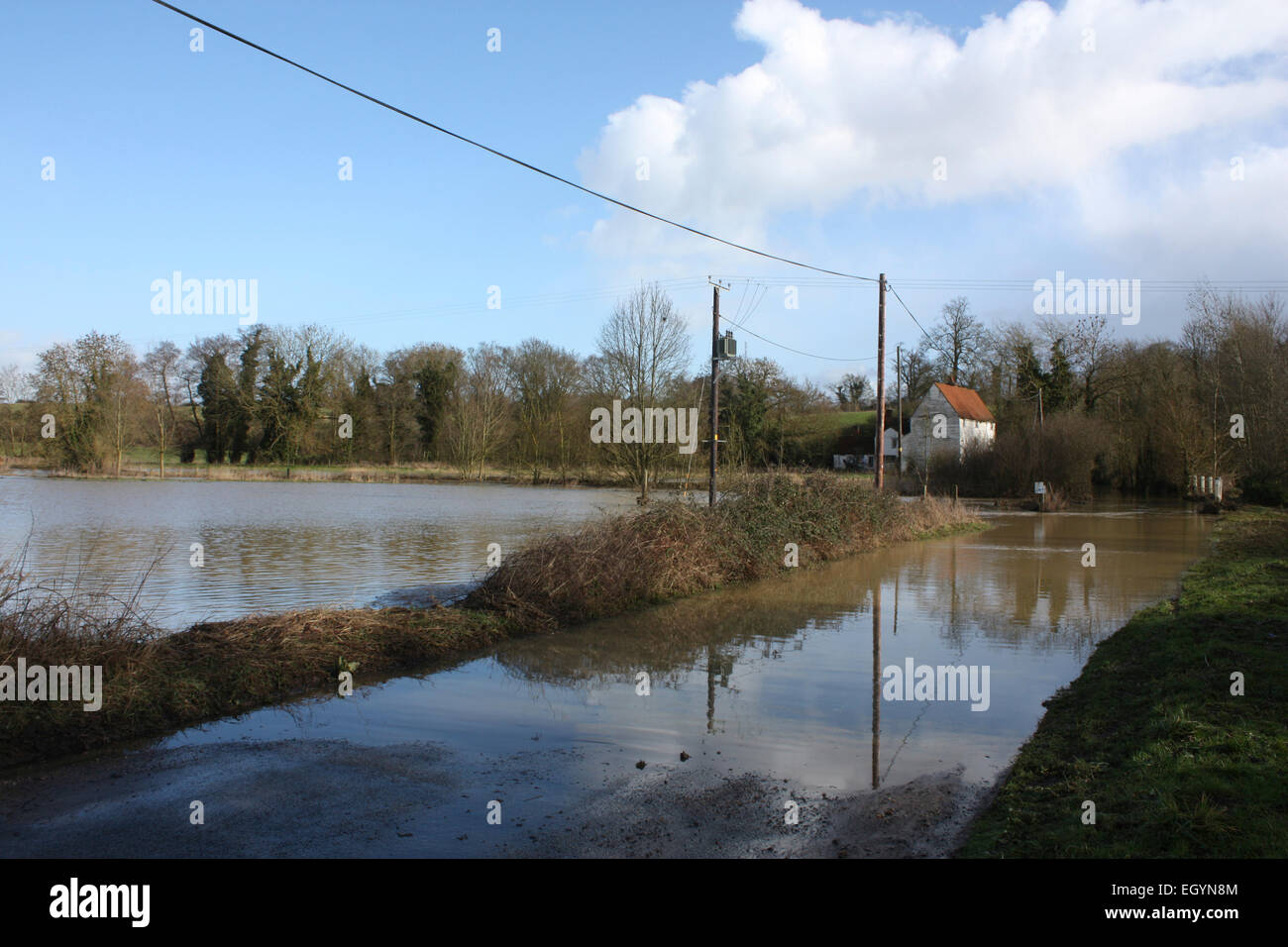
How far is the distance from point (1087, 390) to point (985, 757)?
195ft

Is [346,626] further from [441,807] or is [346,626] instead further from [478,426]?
[478,426]

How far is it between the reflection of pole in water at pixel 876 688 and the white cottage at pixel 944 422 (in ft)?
136

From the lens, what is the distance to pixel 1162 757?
5848mm

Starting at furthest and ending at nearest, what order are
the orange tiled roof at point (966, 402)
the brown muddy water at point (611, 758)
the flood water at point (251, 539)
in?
the orange tiled roof at point (966, 402), the flood water at point (251, 539), the brown muddy water at point (611, 758)

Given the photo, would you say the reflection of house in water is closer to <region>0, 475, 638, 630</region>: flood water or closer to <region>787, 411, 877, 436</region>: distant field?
<region>0, 475, 638, 630</region>: flood water

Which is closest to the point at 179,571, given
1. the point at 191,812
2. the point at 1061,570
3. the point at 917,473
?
the point at 191,812

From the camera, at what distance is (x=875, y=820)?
17.8 feet

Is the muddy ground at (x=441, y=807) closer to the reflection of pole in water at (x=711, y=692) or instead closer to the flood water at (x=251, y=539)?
the reflection of pole in water at (x=711, y=692)

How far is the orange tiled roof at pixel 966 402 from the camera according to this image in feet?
193

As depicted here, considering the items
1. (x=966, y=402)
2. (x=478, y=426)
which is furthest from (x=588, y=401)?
(x=966, y=402)

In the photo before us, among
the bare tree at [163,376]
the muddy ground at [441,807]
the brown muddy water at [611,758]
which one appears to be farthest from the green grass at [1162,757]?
the bare tree at [163,376]

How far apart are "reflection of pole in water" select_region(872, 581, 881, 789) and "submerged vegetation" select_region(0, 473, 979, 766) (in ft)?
11.0

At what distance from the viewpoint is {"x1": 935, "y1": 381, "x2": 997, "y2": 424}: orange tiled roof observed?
58.8m
